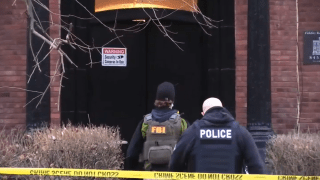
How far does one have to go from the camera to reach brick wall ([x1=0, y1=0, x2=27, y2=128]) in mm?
9227

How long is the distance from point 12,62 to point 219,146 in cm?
526

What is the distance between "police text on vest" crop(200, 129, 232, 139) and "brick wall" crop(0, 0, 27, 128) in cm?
495

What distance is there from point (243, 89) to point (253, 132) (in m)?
0.95

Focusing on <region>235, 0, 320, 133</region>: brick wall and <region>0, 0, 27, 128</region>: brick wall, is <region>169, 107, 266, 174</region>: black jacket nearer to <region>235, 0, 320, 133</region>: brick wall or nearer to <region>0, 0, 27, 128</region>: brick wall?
<region>235, 0, 320, 133</region>: brick wall

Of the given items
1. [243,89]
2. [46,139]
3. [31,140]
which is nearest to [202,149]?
[46,139]

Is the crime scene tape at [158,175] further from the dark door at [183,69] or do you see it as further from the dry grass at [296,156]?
the dark door at [183,69]

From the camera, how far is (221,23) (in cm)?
938

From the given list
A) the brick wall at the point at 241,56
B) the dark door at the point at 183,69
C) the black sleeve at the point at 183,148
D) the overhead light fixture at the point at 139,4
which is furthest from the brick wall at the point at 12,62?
the black sleeve at the point at 183,148

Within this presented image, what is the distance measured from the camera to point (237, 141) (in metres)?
4.96

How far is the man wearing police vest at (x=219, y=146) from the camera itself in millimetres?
4957

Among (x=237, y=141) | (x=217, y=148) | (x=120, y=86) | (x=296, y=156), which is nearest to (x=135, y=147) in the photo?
(x=217, y=148)

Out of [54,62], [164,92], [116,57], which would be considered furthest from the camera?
[116,57]

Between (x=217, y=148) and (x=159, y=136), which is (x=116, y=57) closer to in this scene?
(x=159, y=136)

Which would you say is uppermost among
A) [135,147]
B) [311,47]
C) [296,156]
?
[311,47]
